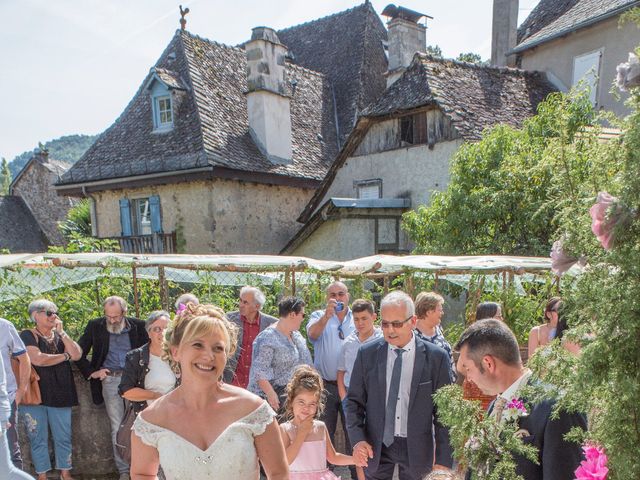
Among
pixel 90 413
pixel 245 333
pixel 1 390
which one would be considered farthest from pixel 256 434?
pixel 90 413

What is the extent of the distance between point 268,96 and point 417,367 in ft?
45.4

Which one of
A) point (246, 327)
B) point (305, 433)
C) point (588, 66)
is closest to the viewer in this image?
point (305, 433)

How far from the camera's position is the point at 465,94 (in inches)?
574

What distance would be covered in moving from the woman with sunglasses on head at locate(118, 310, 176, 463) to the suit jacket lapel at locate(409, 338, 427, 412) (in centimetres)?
251

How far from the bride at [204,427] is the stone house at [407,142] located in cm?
1150

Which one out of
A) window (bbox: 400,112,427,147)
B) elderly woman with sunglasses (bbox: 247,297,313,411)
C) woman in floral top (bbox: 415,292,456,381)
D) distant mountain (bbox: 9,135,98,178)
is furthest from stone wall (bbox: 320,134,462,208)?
distant mountain (bbox: 9,135,98,178)

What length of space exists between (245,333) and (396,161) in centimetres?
1074

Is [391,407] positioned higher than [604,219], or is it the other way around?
[604,219]

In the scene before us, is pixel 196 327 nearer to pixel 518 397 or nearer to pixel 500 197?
pixel 518 397

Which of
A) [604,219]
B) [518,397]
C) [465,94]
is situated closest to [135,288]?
[518,397]

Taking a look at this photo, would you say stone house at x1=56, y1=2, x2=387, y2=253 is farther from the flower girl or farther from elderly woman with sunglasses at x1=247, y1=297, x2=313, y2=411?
the flower girl

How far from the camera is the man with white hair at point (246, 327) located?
5.55 m

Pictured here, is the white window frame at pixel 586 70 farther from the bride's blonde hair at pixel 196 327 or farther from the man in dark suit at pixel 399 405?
the bride's blonde hair at pixel 196 327

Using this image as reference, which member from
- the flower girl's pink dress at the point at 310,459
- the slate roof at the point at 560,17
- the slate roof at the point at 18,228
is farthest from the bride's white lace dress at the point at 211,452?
the slate roof at the point at 18,228
